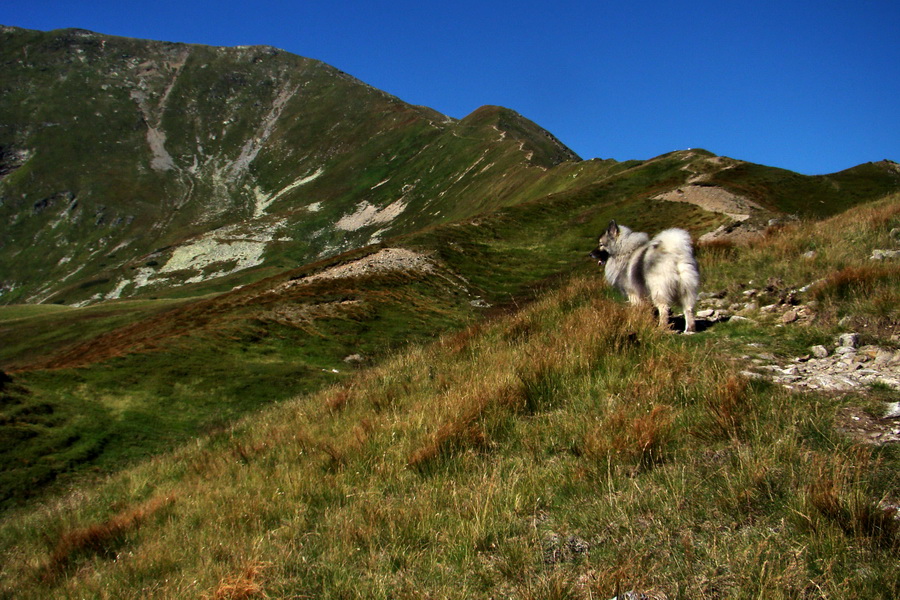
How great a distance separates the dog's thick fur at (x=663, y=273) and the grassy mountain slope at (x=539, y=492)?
134 centimetres

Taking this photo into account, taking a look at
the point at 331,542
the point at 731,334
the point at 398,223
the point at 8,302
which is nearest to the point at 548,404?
the point at 331,542

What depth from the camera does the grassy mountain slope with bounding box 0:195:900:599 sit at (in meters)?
2.99

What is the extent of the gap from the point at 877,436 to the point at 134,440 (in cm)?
1752

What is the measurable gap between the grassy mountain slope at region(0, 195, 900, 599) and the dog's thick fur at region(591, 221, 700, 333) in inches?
52.8

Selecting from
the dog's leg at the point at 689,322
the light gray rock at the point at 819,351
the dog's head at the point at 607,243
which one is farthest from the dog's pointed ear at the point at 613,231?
the light gray rock at the point at 819,351

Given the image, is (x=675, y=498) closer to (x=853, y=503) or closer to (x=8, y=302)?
(x=853, y=503)

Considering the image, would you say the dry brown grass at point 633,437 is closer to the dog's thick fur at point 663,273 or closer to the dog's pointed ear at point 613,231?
the dog's thick fur at point 663,273

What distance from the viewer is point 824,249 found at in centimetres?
1069

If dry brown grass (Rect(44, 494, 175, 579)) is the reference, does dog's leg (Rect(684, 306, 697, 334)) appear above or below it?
above

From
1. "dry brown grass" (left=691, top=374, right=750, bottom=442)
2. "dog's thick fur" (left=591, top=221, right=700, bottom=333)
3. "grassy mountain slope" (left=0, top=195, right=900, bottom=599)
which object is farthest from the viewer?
"dog's thick fur" (left=591, top=221, right=700, bottom=333)

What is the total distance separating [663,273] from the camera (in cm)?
1032

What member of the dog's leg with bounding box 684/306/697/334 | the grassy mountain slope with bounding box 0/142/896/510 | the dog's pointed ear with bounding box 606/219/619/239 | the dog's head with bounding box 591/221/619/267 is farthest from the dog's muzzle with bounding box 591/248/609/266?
the grassy mountain slope with bounding box 0/142/896/510

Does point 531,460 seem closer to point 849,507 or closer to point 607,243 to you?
point 849,507

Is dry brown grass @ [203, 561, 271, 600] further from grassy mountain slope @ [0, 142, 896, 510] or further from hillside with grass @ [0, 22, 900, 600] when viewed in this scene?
grassy mountain slope @ [0, 142, 896, 510]
